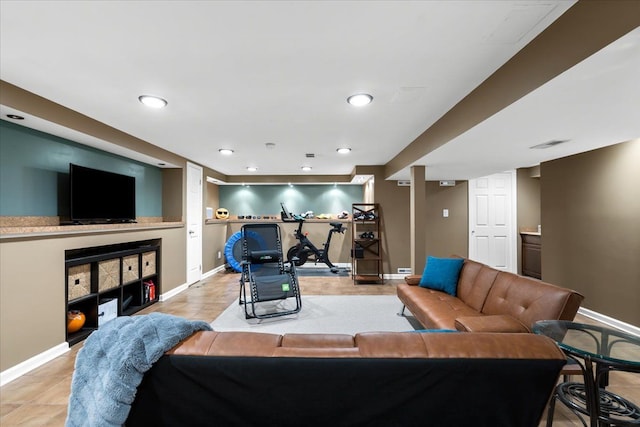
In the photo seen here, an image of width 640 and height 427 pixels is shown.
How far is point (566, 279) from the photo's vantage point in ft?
12.7

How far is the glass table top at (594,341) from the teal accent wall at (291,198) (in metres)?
5.89

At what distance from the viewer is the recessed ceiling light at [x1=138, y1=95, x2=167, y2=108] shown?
238 cm

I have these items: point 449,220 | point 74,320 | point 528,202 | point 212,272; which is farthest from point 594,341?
point 212,272

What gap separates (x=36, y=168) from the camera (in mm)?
2787

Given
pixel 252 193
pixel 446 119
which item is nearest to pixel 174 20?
pixel 446 119

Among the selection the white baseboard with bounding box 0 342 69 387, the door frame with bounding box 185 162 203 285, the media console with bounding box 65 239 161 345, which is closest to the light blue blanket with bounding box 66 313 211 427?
the white baseboard with bounding box 0 342 69 387

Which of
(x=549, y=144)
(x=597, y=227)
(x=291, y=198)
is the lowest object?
(x=597, y=227)

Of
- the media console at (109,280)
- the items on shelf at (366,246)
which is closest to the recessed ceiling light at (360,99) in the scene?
the items on shelf at (366,246)

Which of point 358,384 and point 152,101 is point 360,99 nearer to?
point 152,101

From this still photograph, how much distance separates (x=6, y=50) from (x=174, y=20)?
1.20m

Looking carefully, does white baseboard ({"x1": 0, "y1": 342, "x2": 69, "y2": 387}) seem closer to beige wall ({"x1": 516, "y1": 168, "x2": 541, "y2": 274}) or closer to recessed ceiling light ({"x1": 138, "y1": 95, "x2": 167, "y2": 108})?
recessed ceiling light ({"x1": 138, "y1": 95, "x2": 167, "y2": 108})

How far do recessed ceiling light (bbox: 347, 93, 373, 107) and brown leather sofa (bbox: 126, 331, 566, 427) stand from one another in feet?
6.44

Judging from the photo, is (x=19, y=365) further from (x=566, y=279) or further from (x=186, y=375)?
(x=566, y=279)

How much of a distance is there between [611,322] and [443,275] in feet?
6.81
